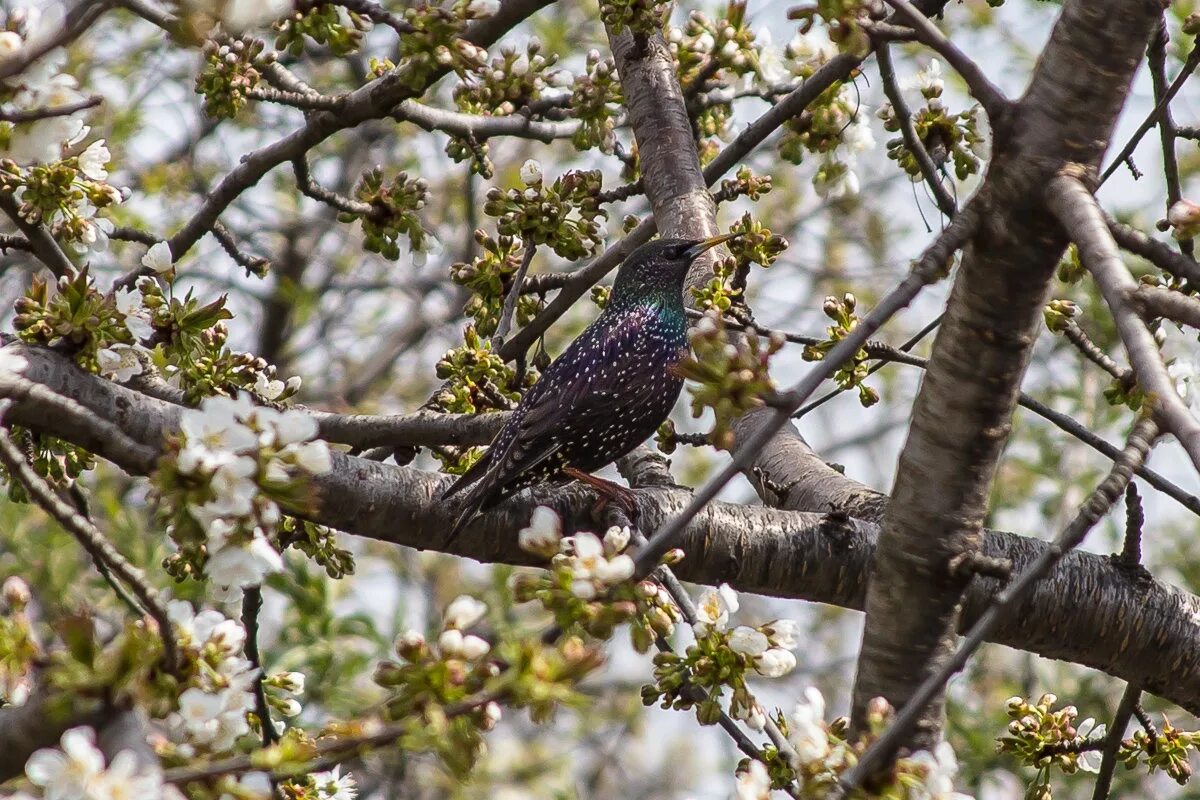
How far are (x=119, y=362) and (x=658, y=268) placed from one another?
6.88ft

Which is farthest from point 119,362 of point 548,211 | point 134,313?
point 548,211

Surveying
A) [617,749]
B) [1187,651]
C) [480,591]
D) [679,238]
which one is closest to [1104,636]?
[1187,651]

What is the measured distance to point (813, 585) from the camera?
112 inches

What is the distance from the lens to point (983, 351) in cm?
211

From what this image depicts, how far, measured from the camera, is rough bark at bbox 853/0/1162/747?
6.57 feet

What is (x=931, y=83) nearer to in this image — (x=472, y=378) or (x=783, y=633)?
(x=472, y=378)

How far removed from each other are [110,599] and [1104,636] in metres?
4.88

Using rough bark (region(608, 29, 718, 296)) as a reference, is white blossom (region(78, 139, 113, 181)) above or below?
below

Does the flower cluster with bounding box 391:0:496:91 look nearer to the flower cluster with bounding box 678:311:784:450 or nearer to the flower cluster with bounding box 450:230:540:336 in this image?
the flower cluster with bounding box 450:230:540:336

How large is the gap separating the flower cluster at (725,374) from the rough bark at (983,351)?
1.64 feet

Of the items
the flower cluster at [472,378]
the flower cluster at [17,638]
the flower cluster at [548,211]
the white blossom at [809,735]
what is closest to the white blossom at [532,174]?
the flower cluster at [548,211]

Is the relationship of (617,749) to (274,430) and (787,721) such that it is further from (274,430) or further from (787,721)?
(274,430)

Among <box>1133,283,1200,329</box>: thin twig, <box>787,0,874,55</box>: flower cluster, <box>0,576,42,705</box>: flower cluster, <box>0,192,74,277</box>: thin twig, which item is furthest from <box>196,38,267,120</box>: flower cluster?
<box>1133,283,1200,329</box>: thin twig

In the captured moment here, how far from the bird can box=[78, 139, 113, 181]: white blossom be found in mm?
1103
